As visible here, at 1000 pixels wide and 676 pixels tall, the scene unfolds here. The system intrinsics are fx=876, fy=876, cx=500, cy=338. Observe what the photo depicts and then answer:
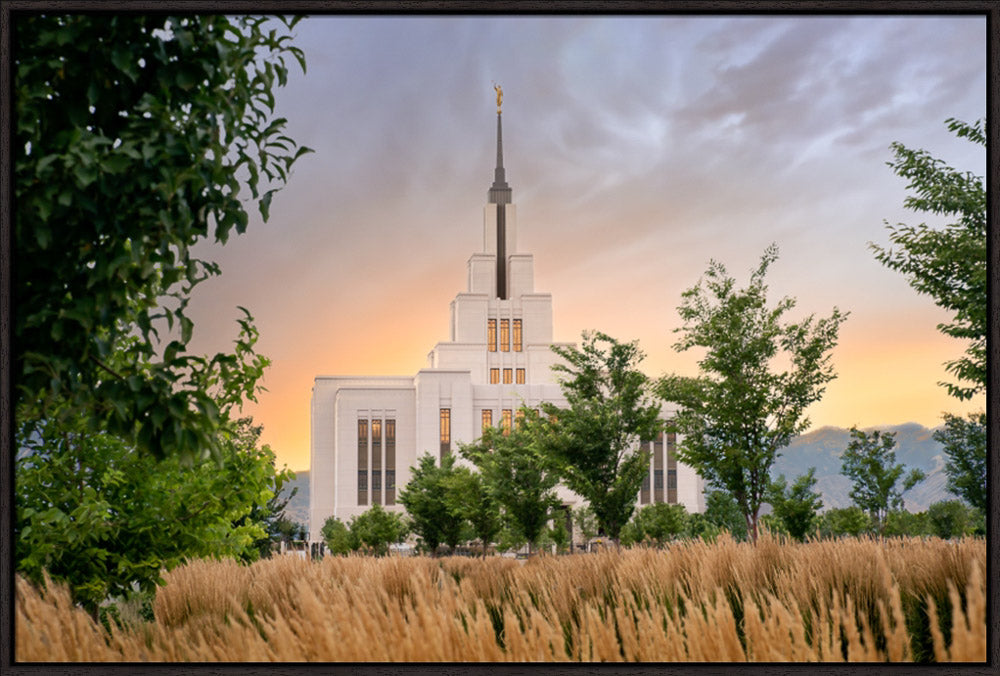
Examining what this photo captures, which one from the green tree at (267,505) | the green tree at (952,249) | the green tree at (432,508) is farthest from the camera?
the green tree at (432,508)

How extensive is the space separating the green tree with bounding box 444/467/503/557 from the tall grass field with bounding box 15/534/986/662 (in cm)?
2399

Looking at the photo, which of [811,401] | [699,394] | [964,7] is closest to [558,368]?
[699,394]

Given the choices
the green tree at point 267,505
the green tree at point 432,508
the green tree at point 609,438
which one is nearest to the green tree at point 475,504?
the green tree at point 432,508

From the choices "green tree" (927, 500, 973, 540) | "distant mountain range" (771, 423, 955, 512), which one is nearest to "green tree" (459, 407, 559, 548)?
"distant mountain range" (771, 423, 955, 512)

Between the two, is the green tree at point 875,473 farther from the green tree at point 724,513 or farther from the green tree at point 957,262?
the green tree at point 957,262

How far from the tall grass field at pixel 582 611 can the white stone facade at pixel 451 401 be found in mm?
56321

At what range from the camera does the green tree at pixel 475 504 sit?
31641mm

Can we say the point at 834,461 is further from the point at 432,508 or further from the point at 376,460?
the point at 376,460

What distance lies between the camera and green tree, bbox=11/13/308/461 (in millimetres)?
3588

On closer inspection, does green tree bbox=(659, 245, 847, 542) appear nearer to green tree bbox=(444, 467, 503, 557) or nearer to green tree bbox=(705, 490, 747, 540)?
green tree bbox=(444, 467, 503, 557)

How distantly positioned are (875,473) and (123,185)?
85.9 ft

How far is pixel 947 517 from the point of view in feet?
71.6

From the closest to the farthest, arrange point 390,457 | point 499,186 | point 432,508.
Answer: point 432,508 → point 390,457 → point 499,186

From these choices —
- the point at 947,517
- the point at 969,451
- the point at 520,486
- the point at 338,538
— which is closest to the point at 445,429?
the point at 338,538
